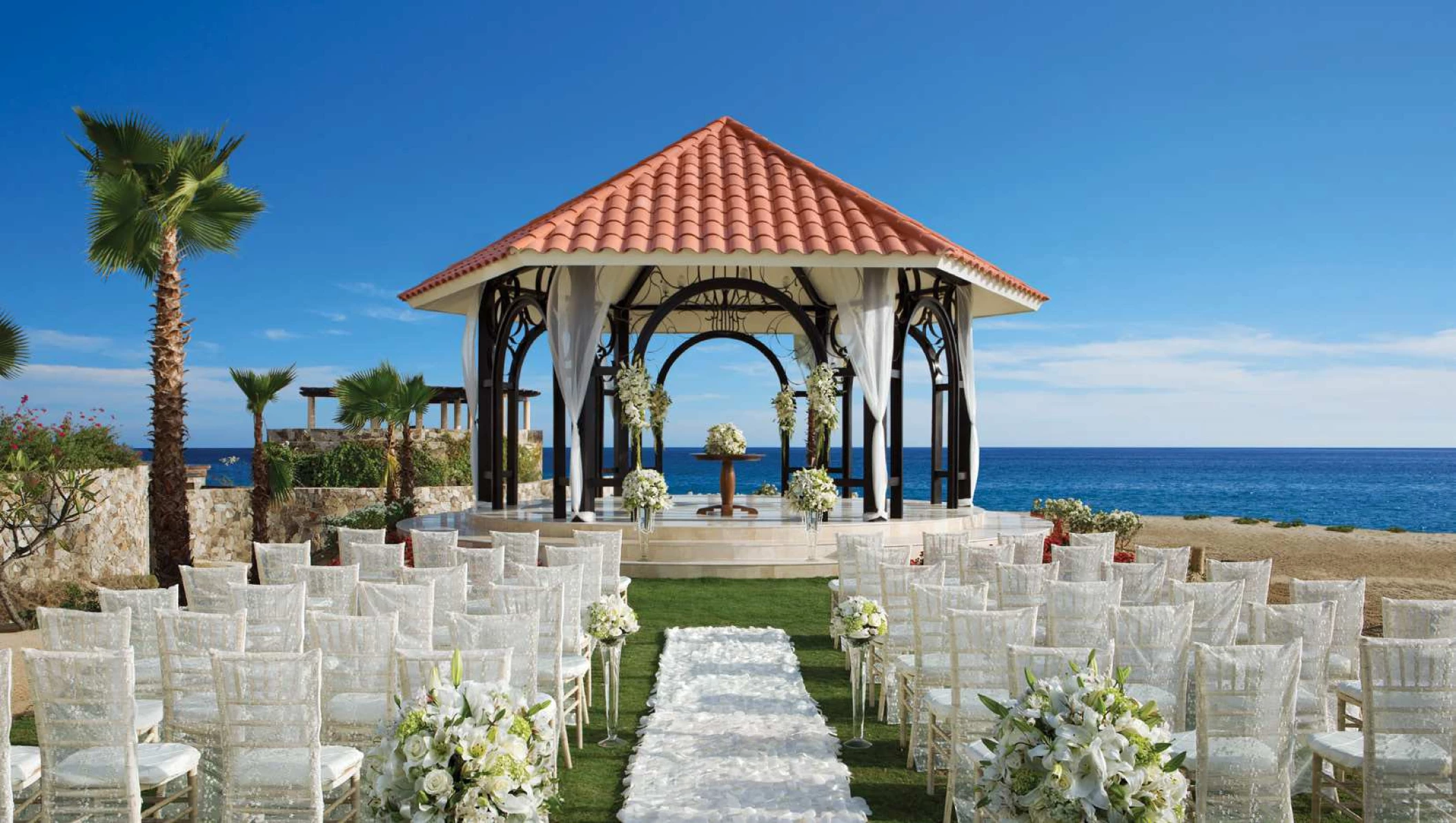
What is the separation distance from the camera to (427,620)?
5.14 m

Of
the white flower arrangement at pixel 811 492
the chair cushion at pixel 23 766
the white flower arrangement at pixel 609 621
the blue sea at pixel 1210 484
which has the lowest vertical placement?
the blue sea at pixel 1210 484

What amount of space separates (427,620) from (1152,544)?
20.4 m

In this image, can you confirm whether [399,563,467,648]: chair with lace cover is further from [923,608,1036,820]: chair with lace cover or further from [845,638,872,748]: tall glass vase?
[923,608,1036,820]: chair with lace cover

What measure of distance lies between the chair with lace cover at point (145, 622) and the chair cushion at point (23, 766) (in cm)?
90

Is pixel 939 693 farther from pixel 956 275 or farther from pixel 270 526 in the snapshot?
pixel 270 526

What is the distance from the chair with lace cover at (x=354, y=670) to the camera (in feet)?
14.6

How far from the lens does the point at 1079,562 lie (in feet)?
23.8

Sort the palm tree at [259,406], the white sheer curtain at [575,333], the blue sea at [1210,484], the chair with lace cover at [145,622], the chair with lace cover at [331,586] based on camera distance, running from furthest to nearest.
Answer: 1. the blue sea at [1210,484]
2. the palm tree at [259,406]
3. the white sheer curtain at [575,333]
4. the chair with lace cover at [331,586]
5. the chair with lace cover at [145,622]

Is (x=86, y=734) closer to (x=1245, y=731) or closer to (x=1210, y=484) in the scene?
(x=1245, y=731)

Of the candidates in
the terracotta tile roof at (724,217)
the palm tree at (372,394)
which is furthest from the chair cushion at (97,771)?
the palm tree at (372,394)

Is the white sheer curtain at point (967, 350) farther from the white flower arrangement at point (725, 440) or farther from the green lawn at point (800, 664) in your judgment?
the green lawn at point (800, 664)

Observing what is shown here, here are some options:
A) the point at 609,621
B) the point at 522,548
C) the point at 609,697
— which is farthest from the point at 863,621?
the point at 522,548

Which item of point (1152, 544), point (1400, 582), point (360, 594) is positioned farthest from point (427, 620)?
point (1152, 544)

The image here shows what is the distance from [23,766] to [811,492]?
8490 millimetres
